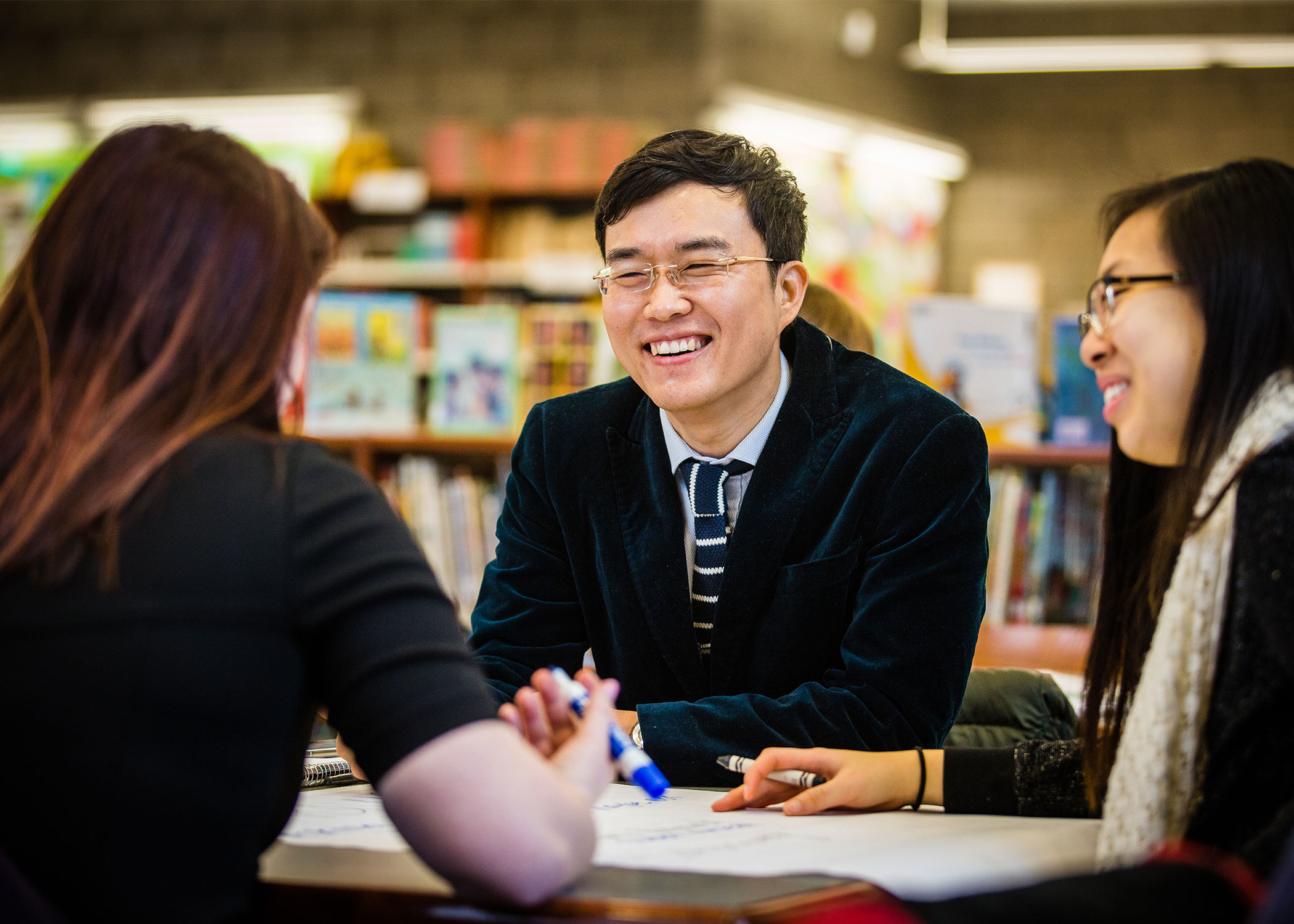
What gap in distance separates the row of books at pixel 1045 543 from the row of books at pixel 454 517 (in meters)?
1.41

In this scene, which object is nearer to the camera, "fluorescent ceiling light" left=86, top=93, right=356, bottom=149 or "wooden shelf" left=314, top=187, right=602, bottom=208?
"wooden shelf" left=314, top=187, right=602, bottom=208

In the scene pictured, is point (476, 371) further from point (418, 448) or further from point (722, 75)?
point (722, 75)

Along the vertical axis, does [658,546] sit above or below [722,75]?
below

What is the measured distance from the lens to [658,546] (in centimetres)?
167

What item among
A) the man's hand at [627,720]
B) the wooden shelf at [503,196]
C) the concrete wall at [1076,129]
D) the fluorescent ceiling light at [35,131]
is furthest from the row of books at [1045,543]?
the fluorescent ceiling light at [35,131]

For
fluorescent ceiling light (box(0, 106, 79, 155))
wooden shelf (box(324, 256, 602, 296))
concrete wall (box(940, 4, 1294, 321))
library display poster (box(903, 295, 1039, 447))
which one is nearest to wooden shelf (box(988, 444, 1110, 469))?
library display poster (box(903, 295, 1039, 447))

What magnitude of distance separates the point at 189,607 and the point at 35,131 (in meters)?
7.65

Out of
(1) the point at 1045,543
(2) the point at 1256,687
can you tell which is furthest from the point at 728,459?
(1) the point at 1045,543

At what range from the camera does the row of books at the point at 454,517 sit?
3416 mm

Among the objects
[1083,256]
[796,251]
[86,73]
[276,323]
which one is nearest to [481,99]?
[86,73]

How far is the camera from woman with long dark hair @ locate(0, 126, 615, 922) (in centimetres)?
80

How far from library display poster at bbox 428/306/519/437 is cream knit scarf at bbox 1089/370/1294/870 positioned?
275cm

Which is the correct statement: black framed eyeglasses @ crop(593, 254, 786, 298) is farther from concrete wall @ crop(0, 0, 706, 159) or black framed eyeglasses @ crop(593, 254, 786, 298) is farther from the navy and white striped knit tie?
concrete wall @ crop(0, 0, 706, 159)

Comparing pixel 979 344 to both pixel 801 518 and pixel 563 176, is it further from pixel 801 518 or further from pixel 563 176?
pixel 563 176
